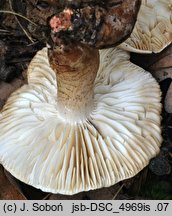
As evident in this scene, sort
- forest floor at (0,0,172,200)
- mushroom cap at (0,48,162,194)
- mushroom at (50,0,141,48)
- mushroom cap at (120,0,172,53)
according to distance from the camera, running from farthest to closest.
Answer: mushroom cap at (120,0,172,53)
forest floor at (0,0,172,200)
mushroom cap at (0,48,162,194)
mushroom at (50,0,141,48)

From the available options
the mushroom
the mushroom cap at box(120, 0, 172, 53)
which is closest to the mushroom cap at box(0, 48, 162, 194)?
the mushroom cap at box(120, 0, 172, 53)

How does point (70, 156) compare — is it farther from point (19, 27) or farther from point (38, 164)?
point (19, 27)

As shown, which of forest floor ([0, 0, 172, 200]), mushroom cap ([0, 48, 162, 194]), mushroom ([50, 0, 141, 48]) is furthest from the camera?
forest floor ([0, 0, 172, 200])

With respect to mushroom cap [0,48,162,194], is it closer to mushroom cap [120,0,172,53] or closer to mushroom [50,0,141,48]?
mushroom cap [120,0,172,53]

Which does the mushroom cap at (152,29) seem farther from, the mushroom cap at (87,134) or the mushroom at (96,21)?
the mushroom at (96,21)

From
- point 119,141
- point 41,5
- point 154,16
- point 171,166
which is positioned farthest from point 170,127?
point 41,5

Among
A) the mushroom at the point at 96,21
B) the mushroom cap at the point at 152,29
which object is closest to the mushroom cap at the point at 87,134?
the mushroom cap at the point at 152,29

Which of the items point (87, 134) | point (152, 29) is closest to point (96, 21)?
point (87, 134)
